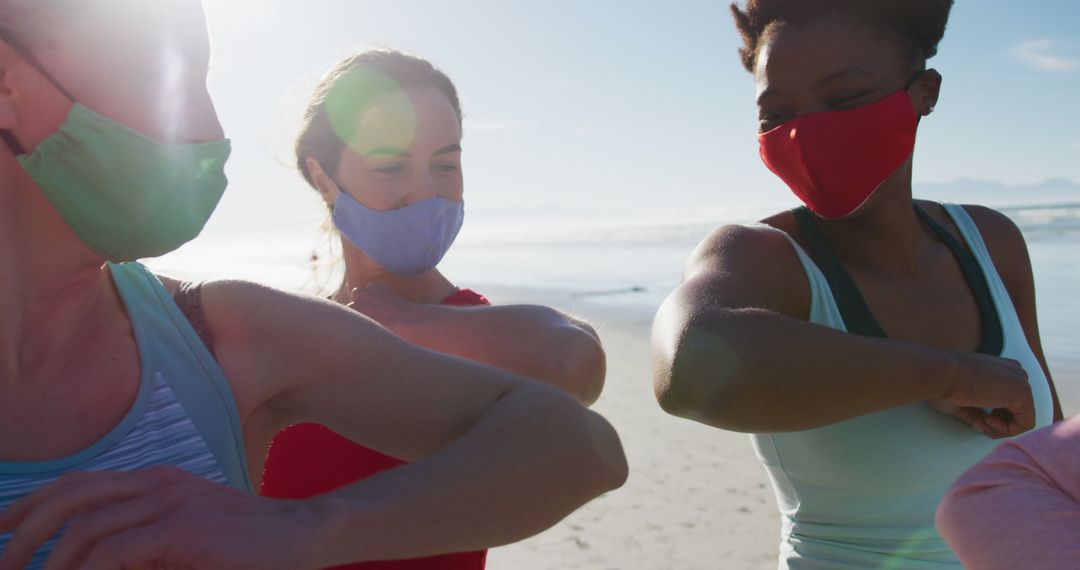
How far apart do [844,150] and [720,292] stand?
56cm

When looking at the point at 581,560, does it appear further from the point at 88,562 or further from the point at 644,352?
the point at 644,352

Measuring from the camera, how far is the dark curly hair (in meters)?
1.95

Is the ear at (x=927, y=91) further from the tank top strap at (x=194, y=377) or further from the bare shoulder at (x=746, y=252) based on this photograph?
the tank top strap at (x=194, y=377)

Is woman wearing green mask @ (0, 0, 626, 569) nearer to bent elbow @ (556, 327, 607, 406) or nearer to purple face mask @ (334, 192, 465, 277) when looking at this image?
bent elbow @ (556, 327, 607, 406)

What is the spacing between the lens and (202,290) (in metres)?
1.42

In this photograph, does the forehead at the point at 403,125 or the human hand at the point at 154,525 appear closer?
the human hand at the point at 154,525

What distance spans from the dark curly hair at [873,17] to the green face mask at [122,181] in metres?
1.36

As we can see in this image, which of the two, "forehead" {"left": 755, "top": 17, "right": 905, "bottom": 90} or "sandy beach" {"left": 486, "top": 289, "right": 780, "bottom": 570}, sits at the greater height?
"forehead" {"left": 755, "top": 17, "right": 905, "bottom": 90}

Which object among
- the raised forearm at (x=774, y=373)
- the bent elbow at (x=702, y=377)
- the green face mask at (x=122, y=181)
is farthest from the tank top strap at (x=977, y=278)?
the green face mask at (x=122, y=181)

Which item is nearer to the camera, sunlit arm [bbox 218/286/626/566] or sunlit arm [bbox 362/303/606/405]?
sunlit arm [bbox 218/286/626/566]

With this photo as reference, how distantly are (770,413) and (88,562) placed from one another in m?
1.14

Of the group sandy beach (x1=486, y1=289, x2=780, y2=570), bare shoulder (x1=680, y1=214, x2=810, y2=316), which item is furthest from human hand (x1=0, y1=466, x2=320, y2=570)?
sandy beach (x1=486, y1=289, x2=780, y2=570)

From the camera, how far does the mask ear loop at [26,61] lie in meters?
1.17

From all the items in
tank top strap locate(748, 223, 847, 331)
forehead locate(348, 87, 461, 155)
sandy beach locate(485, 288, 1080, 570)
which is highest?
forehead locate(348, 87, 461, 155)
